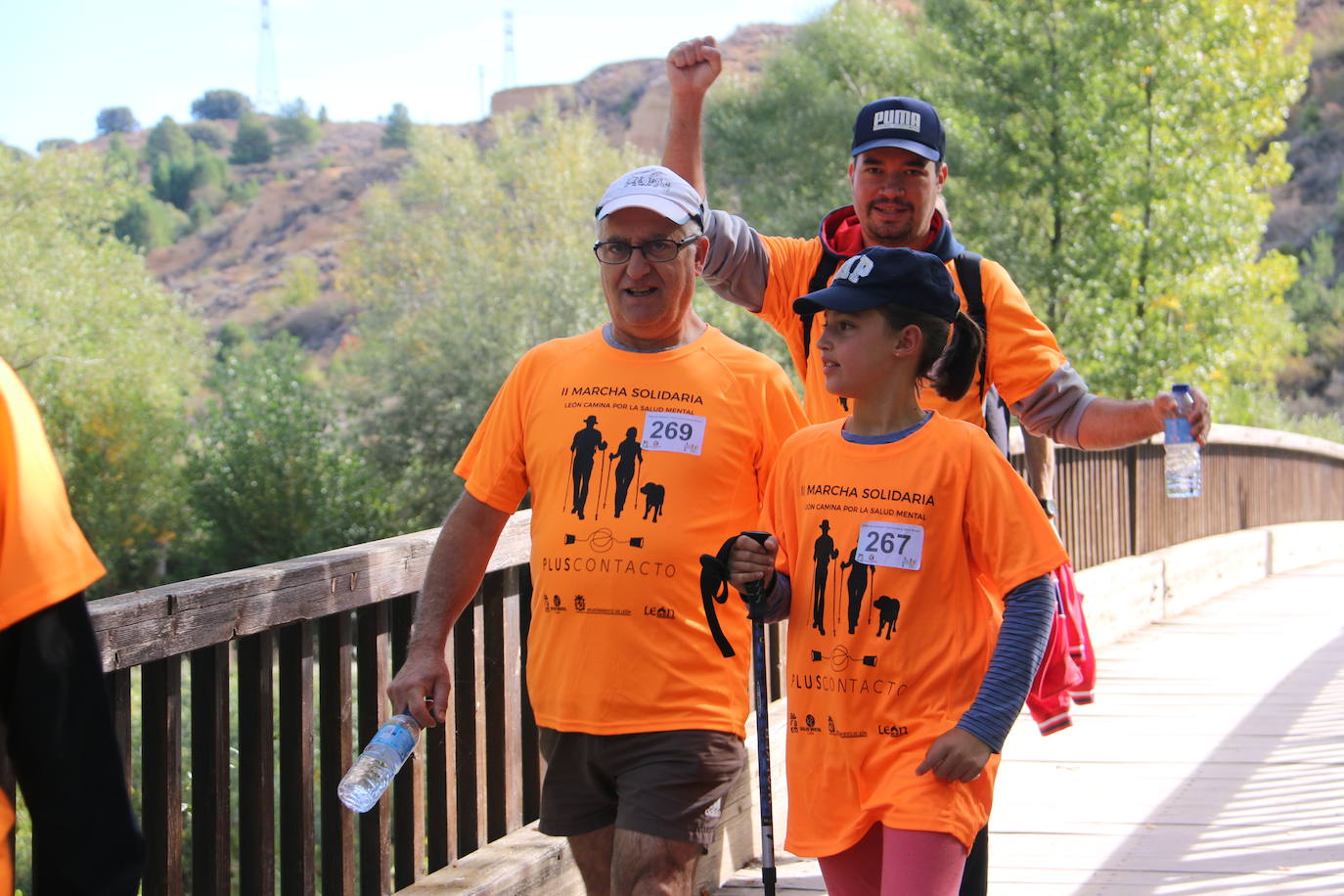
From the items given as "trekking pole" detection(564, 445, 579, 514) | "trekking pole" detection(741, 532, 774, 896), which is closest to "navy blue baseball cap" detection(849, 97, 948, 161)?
"trekking pole" detection(564, 445, 579, 514)

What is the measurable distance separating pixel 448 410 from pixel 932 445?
32.1 meters

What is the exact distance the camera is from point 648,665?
3.06 m

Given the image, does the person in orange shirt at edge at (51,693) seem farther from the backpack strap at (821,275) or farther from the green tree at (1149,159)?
the green tree at (1149,159)

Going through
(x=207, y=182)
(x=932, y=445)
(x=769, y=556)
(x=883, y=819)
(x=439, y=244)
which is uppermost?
(x=207, y=182)

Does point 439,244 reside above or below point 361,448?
above

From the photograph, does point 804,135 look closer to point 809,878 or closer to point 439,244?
point 439,244

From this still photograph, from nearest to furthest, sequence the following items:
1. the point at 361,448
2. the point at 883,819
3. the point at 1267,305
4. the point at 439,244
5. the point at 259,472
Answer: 1. the point at 883,819
2. the point at 1267,305
3. the point at 259,472
4. the point at 361,448
5. the point at 439,244

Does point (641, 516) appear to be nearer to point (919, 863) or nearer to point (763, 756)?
point (763, 756)

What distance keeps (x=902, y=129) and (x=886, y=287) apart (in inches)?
34.0

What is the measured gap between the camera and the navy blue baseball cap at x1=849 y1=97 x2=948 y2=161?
358 centimetres

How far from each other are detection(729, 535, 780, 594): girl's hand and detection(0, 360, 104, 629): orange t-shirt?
1.42 meters

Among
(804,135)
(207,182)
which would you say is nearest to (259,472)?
(804,135)

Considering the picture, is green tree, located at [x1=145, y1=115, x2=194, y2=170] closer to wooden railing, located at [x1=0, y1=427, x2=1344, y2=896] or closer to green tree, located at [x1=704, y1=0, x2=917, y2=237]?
green tree, located at [x1=704, y1=0, x2=917, y2=237]

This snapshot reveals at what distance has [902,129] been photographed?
3.59 meters
